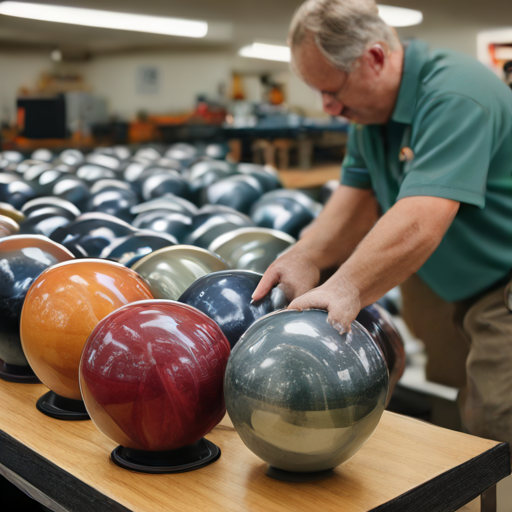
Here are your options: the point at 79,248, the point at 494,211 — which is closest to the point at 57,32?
the point at 79,248

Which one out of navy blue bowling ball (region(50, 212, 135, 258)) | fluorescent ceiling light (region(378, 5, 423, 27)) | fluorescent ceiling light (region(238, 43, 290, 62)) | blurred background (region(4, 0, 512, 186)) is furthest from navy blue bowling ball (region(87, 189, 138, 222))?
fluorescent ceiling light (region(238, 43, 290, 62))

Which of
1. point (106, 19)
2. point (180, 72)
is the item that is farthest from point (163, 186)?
point (180, 72)

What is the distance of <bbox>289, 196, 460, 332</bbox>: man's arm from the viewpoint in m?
1.29

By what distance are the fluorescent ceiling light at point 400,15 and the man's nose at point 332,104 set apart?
9.20 m

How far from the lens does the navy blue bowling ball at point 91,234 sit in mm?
2133

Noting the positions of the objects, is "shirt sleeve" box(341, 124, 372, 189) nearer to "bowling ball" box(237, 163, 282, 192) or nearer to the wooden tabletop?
the wooden tabletop

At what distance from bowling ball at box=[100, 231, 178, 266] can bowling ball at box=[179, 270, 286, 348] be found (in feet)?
1.54

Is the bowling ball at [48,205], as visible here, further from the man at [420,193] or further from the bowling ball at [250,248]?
the man at [420,193]

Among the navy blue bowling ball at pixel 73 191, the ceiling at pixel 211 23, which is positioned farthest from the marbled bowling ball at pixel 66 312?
the ceiling at pixel 211 23

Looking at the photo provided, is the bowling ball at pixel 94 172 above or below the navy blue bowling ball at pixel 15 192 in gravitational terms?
above

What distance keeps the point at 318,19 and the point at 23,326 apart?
3.19ft

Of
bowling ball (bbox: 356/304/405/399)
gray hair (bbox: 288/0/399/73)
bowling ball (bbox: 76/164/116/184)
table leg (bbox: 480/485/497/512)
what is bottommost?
table leg (bbox: 480/485/497/512)

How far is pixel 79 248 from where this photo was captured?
2.06 metres

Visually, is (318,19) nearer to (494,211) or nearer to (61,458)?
(494,211)
